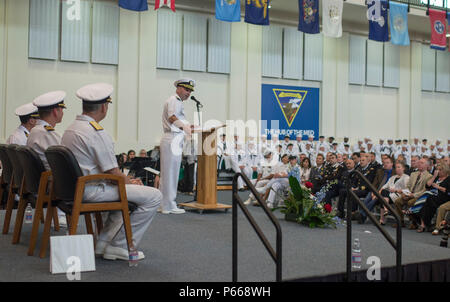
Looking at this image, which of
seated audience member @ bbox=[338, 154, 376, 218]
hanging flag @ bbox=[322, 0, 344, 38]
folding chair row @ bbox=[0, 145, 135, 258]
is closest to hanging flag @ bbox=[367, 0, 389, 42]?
hanging flag @ bbox=[322, 0, 344, 38]

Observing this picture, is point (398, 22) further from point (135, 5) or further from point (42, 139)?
point (42, 139)

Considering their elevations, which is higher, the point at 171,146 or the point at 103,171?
the point at 171,146

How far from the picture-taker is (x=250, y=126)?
57.6 ft

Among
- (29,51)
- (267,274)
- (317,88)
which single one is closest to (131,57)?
(29,51)

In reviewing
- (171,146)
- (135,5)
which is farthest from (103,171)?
(135,5)

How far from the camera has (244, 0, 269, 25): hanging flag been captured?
47.9ft

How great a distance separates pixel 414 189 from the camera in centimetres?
748

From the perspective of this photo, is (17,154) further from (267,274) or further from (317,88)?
(317,88)

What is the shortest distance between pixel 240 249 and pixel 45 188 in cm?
193

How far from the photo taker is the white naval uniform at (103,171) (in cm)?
389

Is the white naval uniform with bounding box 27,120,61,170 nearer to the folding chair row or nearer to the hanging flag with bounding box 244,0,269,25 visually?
the folding chair row

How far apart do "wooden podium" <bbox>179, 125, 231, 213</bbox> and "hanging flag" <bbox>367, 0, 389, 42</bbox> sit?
→ 10.5m

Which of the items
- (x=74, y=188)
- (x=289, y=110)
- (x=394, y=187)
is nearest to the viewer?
(x=74, y=188)

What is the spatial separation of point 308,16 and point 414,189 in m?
9.28
